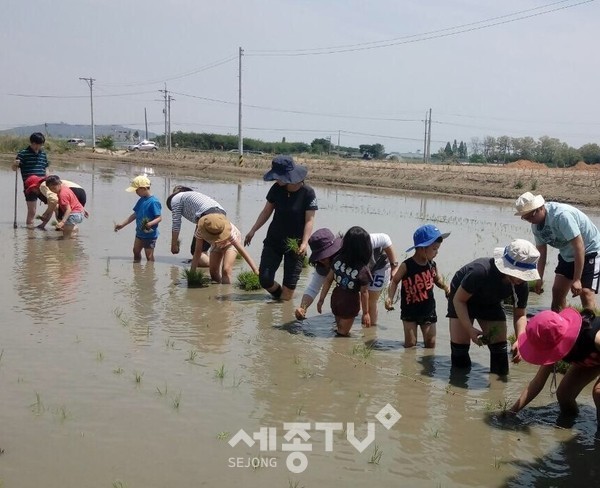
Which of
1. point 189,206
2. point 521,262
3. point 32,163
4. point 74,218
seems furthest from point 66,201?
point 521,262

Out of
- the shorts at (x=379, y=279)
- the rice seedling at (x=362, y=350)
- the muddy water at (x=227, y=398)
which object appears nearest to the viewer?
the muddy water at (x=227, y=398)

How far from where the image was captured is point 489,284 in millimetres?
5199

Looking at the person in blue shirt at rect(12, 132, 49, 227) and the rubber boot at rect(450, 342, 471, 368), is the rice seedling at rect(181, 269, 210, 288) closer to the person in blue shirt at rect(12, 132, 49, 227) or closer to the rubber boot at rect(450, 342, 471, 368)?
the rubber boot at rect(450, 342, 471, 368)

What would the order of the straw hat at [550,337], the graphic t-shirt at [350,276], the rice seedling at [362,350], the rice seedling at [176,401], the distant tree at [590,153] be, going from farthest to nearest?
the distant tree at [590,153], the graphic t-shirt at [350,276], the rice seedling at [362,350], the rice seedling at [176,401], the straw hat at [550,337]

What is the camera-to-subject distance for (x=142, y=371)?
4961 millimetres

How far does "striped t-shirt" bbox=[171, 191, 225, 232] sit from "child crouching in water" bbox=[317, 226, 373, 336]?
2828mm

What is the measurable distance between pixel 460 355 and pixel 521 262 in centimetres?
95

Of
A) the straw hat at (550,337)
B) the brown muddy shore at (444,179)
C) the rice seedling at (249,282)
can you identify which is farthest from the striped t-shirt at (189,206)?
the brown muddy shore at (444,179)

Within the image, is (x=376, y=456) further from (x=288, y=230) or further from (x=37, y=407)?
(x=288, y=230)

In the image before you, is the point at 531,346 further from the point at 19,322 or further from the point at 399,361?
the point at 19,322

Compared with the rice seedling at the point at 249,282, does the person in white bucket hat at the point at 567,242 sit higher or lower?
higher

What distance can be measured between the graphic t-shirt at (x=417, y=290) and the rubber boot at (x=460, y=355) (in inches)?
20.7

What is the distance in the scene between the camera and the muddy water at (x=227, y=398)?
3662 millimetres

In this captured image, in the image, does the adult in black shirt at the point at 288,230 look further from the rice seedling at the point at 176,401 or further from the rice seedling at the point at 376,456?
the rice seedling at the point at 376,456
